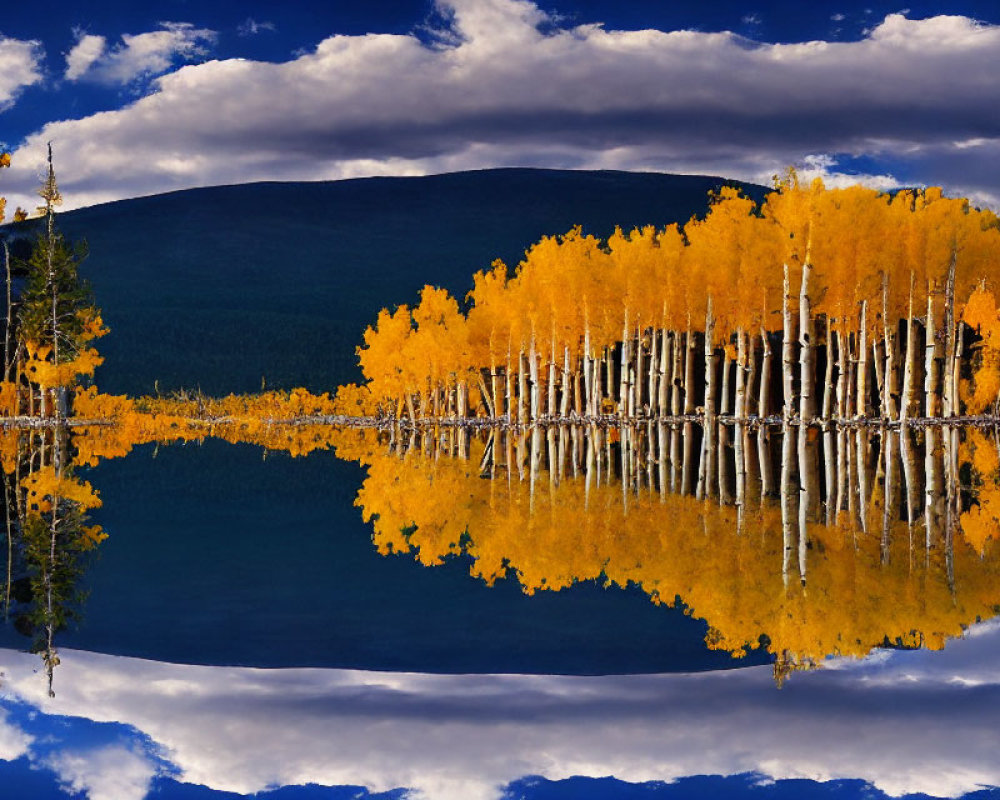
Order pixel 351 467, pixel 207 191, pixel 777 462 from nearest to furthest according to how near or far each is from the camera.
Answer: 1. pixel 777 462
2. pixel 351 467
3. pixel 207 191

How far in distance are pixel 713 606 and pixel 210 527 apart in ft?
49.2

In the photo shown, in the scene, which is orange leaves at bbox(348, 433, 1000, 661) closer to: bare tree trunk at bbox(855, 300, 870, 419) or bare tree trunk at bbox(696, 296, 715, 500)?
bare tree trunk at bbox(696, 296, 715, 500)

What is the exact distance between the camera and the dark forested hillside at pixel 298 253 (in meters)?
125

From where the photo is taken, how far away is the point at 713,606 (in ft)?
46.4

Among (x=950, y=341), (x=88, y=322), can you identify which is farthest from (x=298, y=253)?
(x=950, y=341)

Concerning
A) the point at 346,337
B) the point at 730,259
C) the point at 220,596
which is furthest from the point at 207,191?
the point at 220,596

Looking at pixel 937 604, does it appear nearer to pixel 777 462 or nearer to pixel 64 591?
pixel 64 591

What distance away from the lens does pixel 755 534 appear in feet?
61.9

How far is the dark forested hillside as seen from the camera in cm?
12506

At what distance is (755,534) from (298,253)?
126412 millimetres

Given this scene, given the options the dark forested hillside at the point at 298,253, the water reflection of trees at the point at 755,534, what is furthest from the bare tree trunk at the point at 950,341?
the dark forested hillside at the point at 298,253

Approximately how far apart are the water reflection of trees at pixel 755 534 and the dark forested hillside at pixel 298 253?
92.5 metres

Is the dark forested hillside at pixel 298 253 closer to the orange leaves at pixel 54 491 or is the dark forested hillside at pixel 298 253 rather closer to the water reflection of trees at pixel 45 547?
the orange leaves at pixel 54 491

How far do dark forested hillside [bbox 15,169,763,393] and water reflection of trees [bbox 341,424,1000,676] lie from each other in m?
92.5
